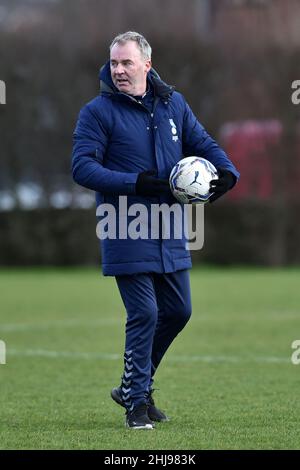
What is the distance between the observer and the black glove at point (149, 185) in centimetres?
770

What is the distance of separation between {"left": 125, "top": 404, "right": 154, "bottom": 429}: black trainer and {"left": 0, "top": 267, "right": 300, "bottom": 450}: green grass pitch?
77 millimetres

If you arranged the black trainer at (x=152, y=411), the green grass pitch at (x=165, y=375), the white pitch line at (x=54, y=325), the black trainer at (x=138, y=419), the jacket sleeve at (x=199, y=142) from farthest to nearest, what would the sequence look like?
the white pitch line at (x=54, y=325), the jacket sleeve at (x=199, y=142), the black trainer at (x=152, y=411), the black trainer at (x=138, y=419), the green grass pitch at (x=165, y=375)

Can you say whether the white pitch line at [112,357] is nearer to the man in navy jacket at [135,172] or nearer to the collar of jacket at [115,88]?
the man in navy jacket at [135,172]

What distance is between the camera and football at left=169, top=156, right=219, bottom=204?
7770 mm

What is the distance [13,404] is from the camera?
9.22m

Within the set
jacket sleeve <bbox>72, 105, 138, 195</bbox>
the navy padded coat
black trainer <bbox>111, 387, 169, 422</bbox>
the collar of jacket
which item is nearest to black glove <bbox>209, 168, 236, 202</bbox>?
the navy padded coat

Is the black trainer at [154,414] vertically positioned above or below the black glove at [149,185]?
below

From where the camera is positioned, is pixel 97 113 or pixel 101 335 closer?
pixel 97 113

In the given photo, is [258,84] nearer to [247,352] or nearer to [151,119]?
[247,352]

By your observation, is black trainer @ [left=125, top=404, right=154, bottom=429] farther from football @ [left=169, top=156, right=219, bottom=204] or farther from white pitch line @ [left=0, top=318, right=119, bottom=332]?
white pitch line @ [left=0, top=318, right=119, bottom=332]

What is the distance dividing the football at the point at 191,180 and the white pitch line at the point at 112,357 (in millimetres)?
4354

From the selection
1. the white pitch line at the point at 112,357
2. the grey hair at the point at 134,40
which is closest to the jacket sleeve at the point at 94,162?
the grey hair at the point at 134,40
